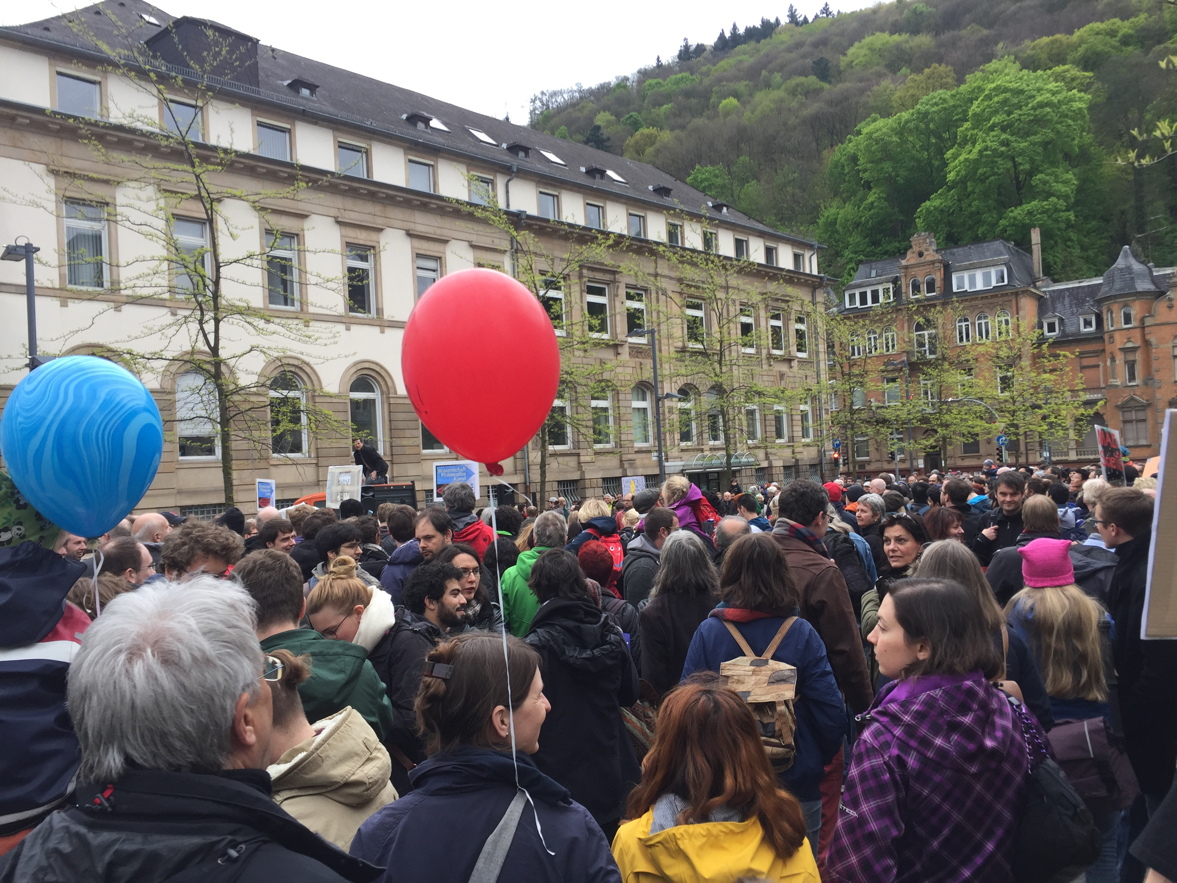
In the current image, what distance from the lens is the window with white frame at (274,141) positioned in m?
27.0

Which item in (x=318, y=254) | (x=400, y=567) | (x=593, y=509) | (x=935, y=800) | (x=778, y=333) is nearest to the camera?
(x=935, y=800)

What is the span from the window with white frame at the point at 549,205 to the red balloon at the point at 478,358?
32.2 meters

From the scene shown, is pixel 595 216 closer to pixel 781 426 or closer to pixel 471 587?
pixel 781 426

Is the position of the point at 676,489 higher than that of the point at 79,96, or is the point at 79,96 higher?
the point at 79,96

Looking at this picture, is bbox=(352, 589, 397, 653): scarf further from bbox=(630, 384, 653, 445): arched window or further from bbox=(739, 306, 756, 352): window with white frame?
bbox=(630, 384, 653, 445): arched window

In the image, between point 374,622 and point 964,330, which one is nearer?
point 374,622

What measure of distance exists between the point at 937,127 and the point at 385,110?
186 feet

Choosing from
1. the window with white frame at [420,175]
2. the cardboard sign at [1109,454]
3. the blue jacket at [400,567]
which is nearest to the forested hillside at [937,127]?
the window with white frame at [420,175]

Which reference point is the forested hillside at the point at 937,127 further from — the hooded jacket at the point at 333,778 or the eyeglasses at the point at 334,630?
the hooded jacket at the point at 333,778

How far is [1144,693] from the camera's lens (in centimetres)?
412

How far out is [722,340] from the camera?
116 ft

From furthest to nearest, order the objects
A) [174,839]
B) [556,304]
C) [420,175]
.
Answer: [556,304] → [420,175] → [174,839]

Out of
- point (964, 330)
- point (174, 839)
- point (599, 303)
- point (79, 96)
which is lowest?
point (174, 839)

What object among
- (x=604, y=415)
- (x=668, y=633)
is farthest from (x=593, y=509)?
(x=604, y=415)
